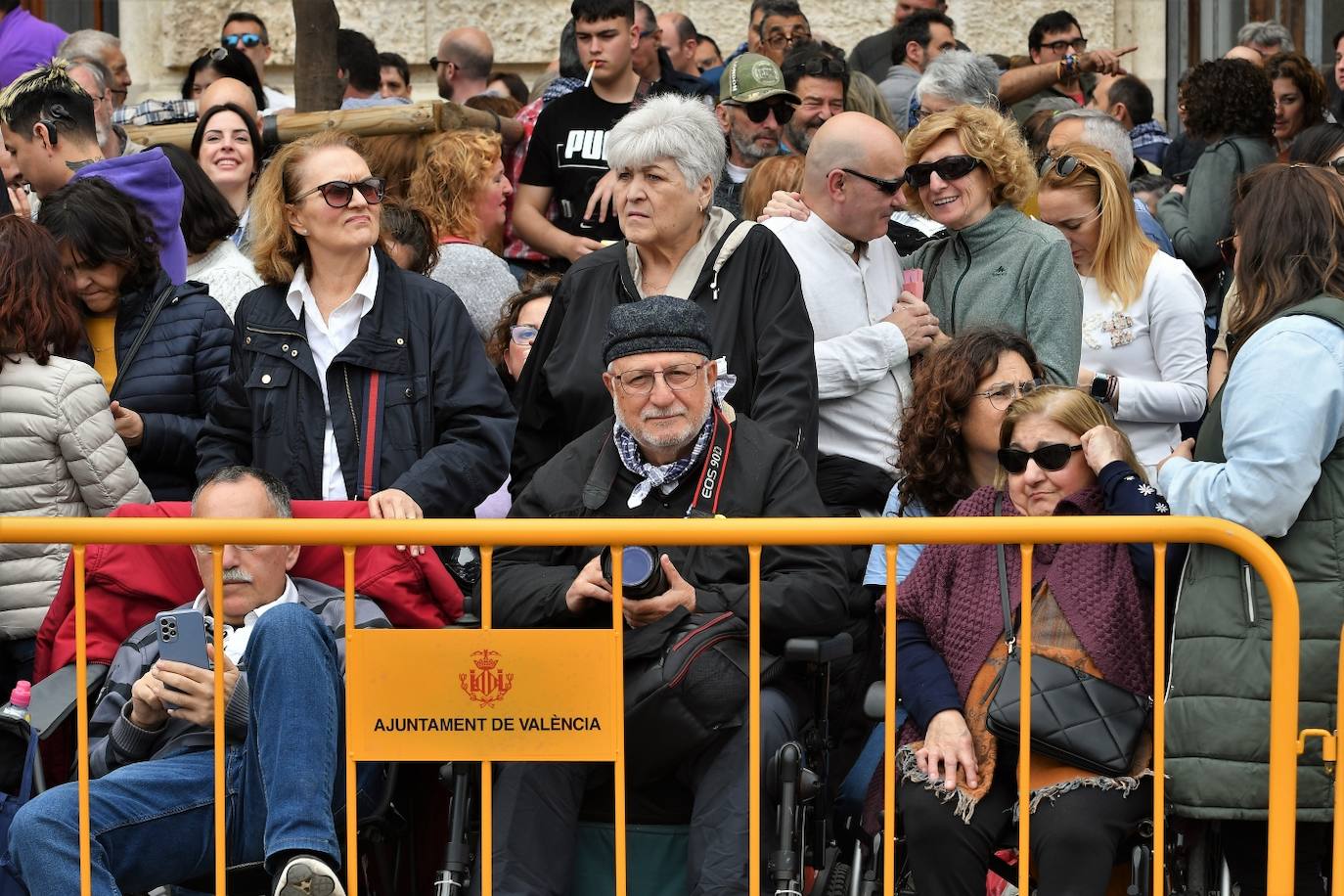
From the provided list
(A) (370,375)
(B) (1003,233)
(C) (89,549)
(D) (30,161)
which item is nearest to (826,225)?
(B) (1003,233)

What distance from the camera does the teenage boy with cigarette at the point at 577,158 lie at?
7758 millimetres

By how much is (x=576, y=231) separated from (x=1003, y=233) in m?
2.46

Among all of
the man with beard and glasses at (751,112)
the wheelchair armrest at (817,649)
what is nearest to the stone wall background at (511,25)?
the man with beard and glasses at (751,112)

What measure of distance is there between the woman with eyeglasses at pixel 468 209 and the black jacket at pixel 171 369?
108cm

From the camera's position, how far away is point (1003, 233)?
19.2 ft

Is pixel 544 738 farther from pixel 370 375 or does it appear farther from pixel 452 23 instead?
pixel 452 23

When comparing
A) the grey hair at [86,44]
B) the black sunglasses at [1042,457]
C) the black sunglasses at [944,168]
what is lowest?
the black sunglasses at [1042,457]

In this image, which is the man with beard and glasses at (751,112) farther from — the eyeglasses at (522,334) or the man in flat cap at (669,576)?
the man in flat cap at (669,576)

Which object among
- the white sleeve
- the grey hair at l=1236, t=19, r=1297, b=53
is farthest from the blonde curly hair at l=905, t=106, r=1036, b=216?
the grey hair at l=1236, t=19, r=1297, b=53

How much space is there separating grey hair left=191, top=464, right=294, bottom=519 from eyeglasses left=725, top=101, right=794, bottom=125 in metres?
3.23

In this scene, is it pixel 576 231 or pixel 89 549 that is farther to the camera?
pixel 576 231

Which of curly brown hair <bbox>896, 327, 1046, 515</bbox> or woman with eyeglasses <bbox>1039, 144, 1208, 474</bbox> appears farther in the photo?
woman with eyeglasses <bbox>1039, 144, 1208, 474</bbox>

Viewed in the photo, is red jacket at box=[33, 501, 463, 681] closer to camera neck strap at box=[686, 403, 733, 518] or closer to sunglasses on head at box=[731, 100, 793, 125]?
camera neck strap at box=[686, 403, 733, 518]

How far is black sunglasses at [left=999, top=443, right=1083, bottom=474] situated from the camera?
454 centimetres
